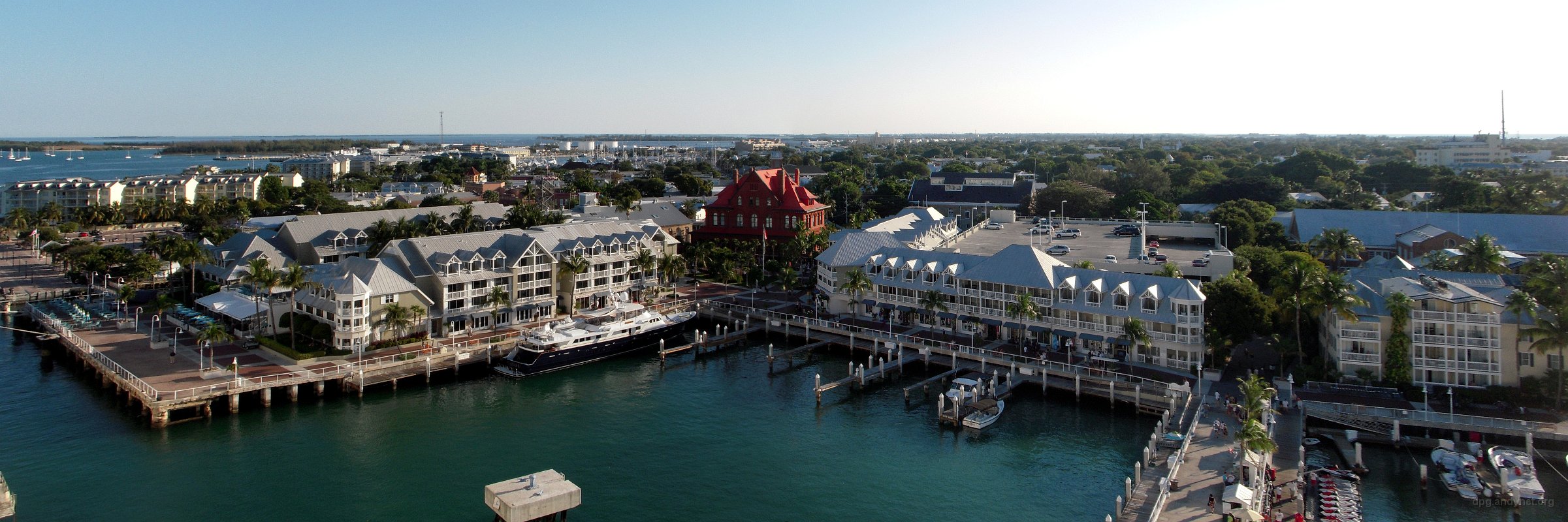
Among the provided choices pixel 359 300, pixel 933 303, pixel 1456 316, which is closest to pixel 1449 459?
pixel 1456 316

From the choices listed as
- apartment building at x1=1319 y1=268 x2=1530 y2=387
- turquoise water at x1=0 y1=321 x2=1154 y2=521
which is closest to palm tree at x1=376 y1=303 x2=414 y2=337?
turquoise water at x1=0 y1=321 x2=1154 y2=521

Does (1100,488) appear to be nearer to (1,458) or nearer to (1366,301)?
(1366,301)

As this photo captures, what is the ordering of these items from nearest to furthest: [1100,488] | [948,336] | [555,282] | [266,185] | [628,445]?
[1100,488], [628,445], [948,336], [555,282], [266,185]

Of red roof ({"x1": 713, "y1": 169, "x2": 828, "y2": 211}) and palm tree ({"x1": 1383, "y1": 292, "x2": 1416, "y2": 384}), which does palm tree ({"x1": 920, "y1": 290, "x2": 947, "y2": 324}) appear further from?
red roof ({"x1": 713, "y1": 169, "x2": 828, "y2": 211})

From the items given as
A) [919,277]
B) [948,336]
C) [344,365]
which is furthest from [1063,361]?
[344,365]

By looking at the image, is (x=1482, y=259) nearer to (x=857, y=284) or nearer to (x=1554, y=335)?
(x=1554, y=335)
